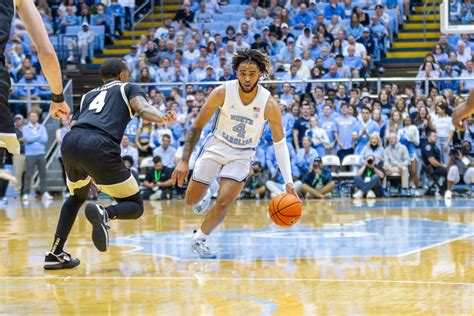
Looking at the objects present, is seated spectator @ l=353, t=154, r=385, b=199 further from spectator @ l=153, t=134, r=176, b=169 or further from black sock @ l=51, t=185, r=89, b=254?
black sock @ l=51, t=185, r=89, b=254

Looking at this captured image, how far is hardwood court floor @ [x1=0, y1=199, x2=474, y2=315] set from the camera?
664 cm

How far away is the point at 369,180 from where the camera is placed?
19.4 m

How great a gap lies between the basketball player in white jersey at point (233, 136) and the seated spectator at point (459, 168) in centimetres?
1032

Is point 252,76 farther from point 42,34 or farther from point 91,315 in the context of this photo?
point 42,34

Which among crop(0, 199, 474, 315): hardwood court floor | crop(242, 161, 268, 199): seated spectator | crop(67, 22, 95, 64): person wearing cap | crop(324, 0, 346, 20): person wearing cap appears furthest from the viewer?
crop(67, 22, 95, 64): person wearing cap

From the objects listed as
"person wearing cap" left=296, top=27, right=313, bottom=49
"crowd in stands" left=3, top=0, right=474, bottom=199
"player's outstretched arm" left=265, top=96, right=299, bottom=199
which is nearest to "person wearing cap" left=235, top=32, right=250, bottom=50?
"crowd in stands" left=3, top=0, right=474, bottom=199

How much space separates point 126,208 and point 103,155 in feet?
1.83

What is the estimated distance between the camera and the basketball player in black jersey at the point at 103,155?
843cm

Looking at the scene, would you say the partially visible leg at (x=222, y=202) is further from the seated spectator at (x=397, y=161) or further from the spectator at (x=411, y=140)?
the spectator at (x=411, y=140)

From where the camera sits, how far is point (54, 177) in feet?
72.7

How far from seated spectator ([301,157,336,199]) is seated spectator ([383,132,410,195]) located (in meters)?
1.27

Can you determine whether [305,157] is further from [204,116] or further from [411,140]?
[204,116]

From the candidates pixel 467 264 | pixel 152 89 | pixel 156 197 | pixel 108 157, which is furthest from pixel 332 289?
pixel 152 89

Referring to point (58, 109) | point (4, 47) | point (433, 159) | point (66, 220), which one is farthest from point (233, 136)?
point (433, 159)
